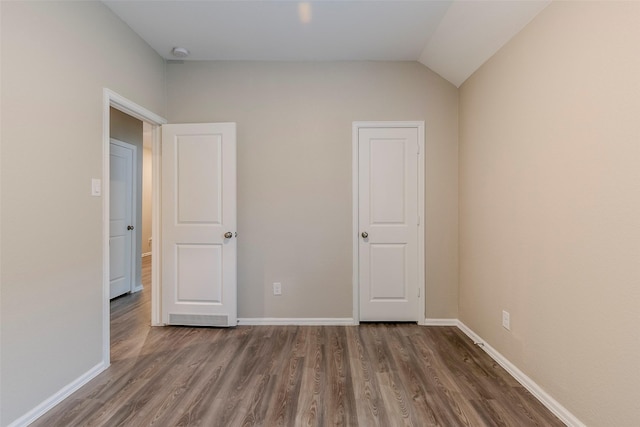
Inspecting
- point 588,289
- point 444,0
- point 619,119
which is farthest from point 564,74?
point 588,289

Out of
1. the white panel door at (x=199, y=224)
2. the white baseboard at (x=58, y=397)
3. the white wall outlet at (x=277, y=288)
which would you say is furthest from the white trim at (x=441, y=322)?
the white baseboard at (x=58, y=397)

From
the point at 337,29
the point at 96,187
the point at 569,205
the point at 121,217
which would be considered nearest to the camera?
the point at 569,205

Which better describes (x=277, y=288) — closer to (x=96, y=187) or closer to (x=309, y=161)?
(x=309, y=161)

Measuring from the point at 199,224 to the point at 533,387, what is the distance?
9.60ft

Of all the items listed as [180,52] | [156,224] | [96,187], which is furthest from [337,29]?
[156,224]

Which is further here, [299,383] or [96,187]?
[96,187]

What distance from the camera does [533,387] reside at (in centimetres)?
187

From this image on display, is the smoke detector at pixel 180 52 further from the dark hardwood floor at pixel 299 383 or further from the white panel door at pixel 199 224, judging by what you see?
the dark hardwood floor at pixel 299 383

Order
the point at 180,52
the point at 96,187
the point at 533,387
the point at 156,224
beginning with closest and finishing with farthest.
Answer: the point at 533,387 → the point at 96,187 → the point at 180,52 → the point at 156,224

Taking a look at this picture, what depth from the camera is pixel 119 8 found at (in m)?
2.23

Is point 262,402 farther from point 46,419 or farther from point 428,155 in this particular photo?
point 428,155

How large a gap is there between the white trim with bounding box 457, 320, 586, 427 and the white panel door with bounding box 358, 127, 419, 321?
735 mm

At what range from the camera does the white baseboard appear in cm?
160

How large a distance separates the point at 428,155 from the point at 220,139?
208 cm
